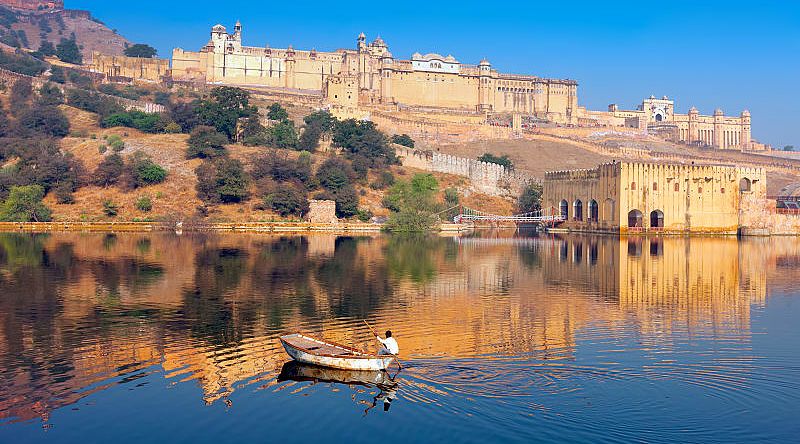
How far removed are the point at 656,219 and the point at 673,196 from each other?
6.20 ft

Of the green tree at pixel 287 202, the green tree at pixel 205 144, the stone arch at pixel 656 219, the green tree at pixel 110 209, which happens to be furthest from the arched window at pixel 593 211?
the green tree at pixel 110 209

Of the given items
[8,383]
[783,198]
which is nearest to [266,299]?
[8,383]

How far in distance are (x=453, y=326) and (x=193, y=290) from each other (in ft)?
30.1

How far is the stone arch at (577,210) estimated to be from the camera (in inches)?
2391

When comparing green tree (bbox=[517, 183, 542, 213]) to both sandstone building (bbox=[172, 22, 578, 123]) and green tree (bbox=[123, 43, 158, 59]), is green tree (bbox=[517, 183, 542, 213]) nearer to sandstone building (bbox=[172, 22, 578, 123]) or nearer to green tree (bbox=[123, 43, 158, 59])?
sandstone building (bbox=[172, 22, 578, 123])

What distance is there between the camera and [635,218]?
55.7 metres

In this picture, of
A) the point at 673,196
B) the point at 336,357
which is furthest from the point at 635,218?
the point at 336,357

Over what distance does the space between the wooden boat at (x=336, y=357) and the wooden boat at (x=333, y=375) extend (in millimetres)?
89

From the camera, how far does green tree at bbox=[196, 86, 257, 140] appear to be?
227ft

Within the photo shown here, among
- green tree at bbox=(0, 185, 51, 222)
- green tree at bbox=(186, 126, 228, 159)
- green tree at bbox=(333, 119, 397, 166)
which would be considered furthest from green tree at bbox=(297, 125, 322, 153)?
green tree at bbox=(0, 185, 51, 222)

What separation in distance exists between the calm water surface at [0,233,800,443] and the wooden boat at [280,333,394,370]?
225mm

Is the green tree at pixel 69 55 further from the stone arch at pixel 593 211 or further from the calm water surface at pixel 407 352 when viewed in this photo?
the calm water surface at pixel 407 352

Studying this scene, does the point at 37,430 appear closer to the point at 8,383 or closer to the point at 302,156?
the point at 8,383

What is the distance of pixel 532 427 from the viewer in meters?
11.8
